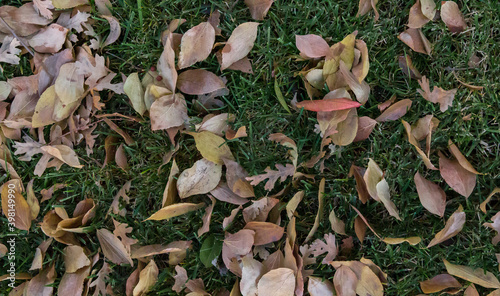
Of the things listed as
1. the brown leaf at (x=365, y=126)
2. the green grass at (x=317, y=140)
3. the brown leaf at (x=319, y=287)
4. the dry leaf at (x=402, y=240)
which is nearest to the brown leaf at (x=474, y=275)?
the green grass at (x=317, y=140)

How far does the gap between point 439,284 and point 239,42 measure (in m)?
1.08

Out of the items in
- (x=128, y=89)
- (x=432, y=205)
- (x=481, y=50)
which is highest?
(x=481, y=50)

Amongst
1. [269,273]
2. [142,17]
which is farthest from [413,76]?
[142,17]

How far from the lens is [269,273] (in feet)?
4.22


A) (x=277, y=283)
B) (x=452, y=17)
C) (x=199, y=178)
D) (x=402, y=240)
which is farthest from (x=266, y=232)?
(x=452, y=17)

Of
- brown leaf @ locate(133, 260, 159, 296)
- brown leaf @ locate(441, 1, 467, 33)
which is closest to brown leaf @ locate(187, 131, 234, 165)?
brown leaf @ locate(133, 260, 159, 296)

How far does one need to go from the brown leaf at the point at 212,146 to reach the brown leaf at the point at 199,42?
10.3 inches

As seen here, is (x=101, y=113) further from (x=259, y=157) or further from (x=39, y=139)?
(x=259, y=157)

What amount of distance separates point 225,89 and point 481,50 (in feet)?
2.99

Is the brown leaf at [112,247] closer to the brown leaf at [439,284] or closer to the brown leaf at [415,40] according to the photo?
the brown leaf at [439,284]

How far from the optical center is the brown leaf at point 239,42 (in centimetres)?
140

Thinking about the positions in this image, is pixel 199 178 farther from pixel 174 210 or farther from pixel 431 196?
pixel 431 196

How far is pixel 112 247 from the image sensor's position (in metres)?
1.43

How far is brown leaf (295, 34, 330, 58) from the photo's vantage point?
1351 millimetres
